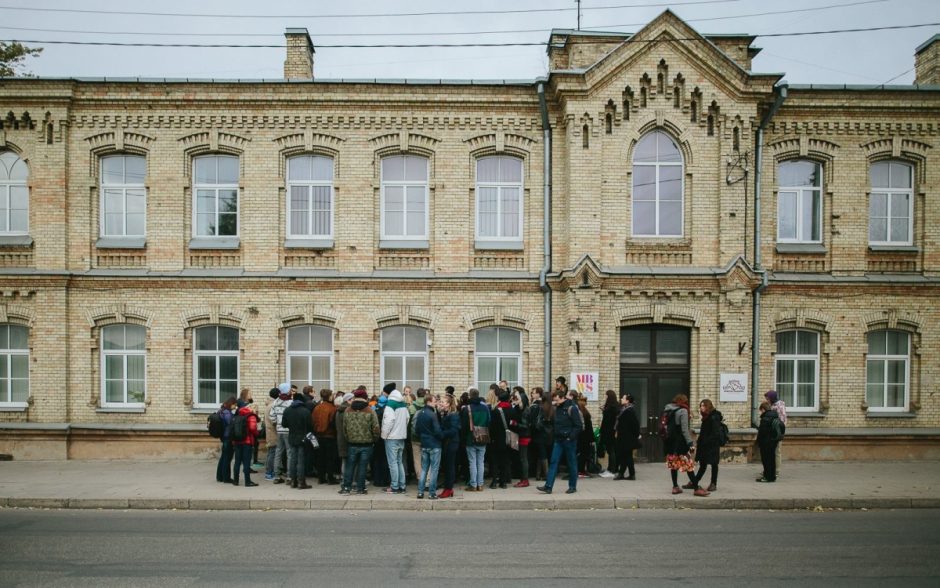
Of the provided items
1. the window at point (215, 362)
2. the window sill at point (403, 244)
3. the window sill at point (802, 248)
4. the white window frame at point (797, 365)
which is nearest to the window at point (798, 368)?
the white window frame at point (797, 365)

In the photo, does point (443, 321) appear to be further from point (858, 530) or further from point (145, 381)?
point (858, 530)

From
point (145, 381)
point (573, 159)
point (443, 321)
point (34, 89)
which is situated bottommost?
point (145, 381)

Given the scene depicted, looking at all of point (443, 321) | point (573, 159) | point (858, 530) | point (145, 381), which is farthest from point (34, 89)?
point (858, 530)

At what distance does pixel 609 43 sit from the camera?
15.3 meters

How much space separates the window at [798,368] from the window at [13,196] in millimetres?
17543

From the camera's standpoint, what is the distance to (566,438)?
12.1 meters

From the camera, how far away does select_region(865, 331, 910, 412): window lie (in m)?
16.0

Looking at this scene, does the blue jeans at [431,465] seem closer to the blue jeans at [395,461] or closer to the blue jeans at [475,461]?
the blue jeans at [395,461]

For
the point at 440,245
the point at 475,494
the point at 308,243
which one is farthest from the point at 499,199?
the point at 475,494

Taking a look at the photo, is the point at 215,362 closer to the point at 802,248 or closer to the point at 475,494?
the point at 475,494

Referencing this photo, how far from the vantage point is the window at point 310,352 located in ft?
51.6

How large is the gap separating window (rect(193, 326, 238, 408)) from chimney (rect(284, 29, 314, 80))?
6.41 m

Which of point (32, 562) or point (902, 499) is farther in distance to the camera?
point (902, 499)

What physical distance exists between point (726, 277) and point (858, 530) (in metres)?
6.17
